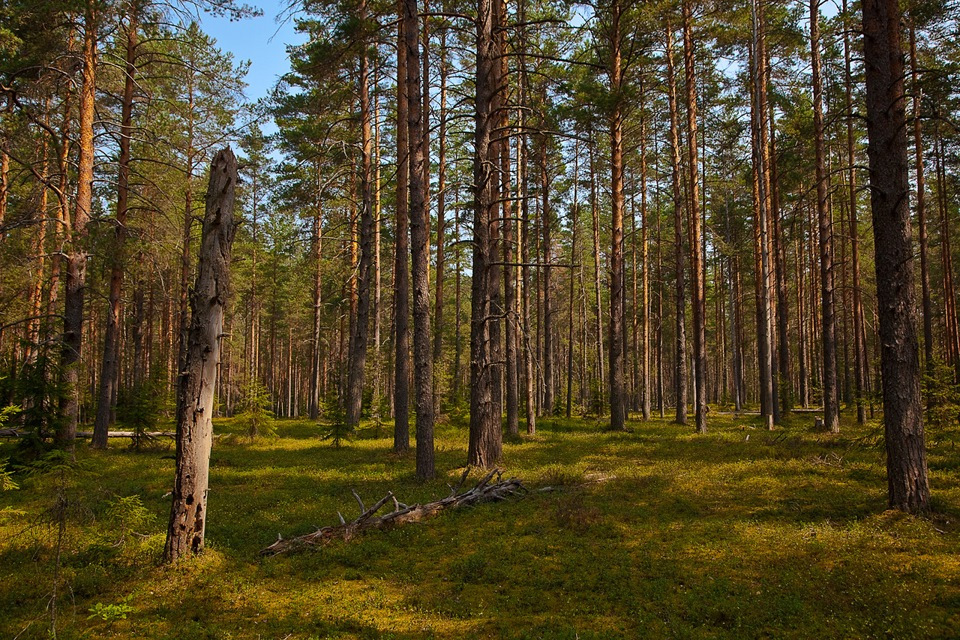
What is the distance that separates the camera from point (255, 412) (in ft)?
61.0

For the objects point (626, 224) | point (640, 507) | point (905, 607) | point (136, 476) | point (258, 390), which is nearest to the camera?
point (905, 607)

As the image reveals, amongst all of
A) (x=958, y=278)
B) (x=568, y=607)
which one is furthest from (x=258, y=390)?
(x=958, y=278)

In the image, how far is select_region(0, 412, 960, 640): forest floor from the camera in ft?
16.1

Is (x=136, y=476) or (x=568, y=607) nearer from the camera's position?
(x=568, y=607)

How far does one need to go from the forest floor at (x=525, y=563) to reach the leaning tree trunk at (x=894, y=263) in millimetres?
728

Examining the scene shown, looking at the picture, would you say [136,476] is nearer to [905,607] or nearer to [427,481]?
[427,481]

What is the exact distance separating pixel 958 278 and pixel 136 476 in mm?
41997

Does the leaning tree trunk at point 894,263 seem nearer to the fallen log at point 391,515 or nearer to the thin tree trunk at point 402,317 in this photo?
the fallen log at point 391,515

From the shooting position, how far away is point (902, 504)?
7473 millimetres

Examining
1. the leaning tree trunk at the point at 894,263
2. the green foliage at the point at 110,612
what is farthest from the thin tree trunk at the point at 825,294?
the green foliage at the point at 110,612

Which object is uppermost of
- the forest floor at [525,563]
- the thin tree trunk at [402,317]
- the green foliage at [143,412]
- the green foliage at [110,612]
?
the thin tree trunk at [402,317]

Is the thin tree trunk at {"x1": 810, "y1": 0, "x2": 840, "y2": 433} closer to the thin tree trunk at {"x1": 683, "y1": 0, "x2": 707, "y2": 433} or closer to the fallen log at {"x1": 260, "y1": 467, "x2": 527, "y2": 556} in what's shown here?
the thin tree trunk at {"x1": 683, "y1": 0, "x2": 707, "y2": 433}

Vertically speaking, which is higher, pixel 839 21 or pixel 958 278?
pixel 839 21

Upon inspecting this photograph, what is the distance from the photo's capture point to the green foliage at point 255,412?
18.0 m
